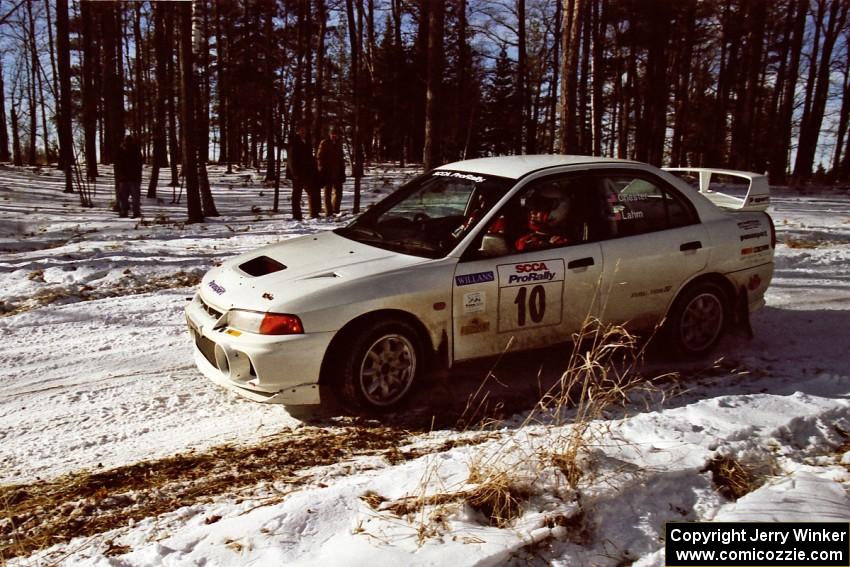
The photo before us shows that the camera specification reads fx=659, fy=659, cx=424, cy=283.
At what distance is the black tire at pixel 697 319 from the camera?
5.48 m

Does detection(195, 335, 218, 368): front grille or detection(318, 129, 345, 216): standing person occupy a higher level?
detection(318, 129, 345, 216): standing person

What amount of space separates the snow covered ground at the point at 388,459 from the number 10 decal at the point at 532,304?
663mm

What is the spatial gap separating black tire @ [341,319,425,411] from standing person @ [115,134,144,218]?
1312 cm

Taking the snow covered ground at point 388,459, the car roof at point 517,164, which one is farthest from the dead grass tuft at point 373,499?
the car roof at point 517,164

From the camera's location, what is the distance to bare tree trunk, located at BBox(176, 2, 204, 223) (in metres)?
13.8

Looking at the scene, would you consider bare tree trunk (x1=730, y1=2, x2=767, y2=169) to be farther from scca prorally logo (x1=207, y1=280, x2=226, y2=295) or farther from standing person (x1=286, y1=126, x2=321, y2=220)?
scca prorally logo (x1=207, y1=280, x2=226, y2=295)

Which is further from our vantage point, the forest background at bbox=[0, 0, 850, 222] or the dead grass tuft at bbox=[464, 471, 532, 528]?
the forest background at bbox=[0, 0, 850, 222]

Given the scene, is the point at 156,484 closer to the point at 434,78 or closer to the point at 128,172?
the point at 434,78

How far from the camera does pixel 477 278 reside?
15.2 feet

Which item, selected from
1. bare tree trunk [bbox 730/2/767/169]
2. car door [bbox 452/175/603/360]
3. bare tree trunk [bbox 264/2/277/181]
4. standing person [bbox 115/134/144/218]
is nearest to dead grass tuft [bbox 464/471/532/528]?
car door [bbox 452/175/603/360]

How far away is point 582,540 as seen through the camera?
2902mm

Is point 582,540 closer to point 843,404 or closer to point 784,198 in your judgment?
point 843,404

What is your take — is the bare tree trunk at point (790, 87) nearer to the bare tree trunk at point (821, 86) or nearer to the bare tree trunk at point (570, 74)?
the bare tree trunk at point (821, 86)

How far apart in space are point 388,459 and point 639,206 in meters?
3.01
